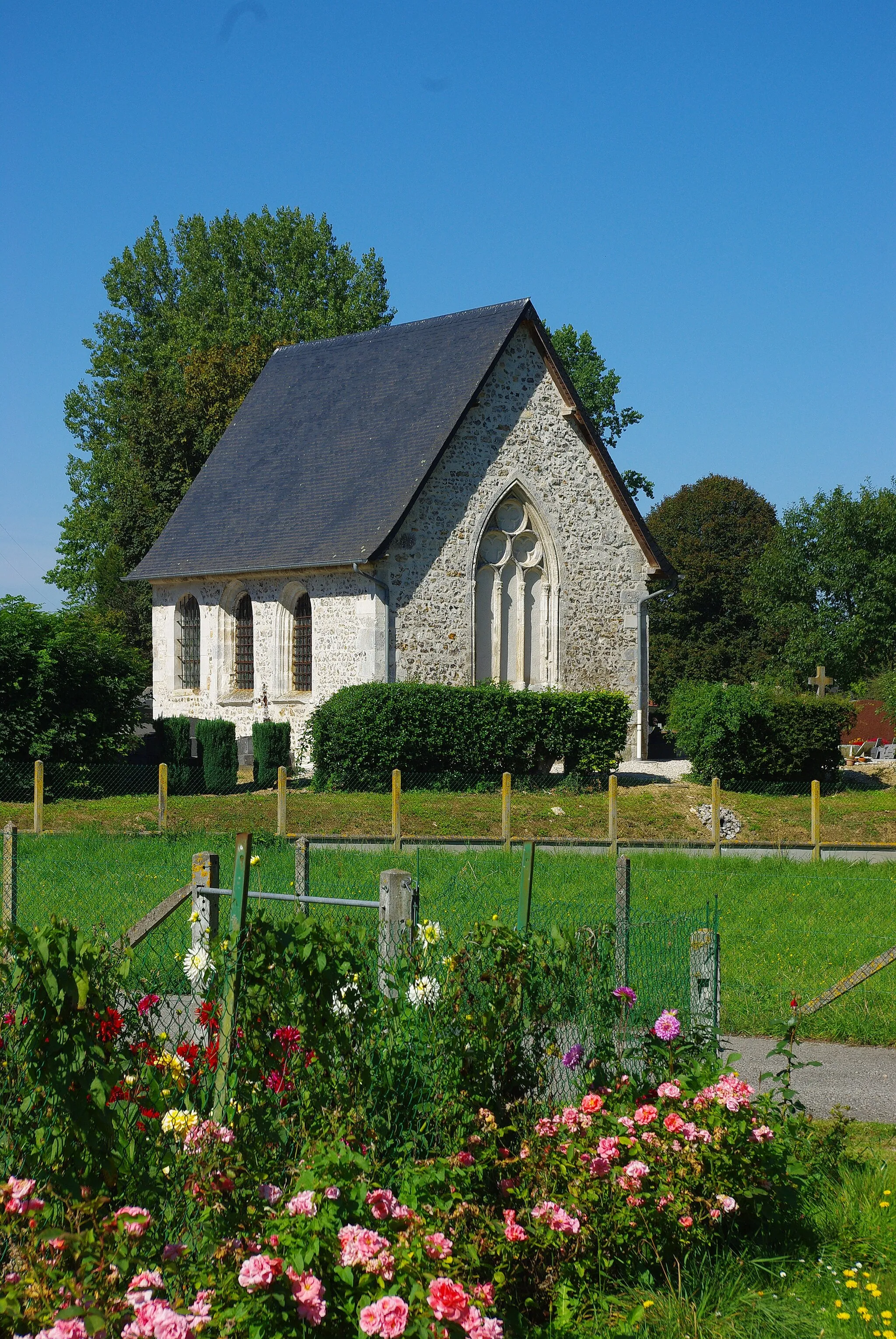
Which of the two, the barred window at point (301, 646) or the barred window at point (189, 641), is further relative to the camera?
the barred window at point (189, 641)

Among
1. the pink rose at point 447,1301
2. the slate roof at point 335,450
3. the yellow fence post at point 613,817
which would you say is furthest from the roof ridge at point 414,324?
the pink rose at point 447,1301

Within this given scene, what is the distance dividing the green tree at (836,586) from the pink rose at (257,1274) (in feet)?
147

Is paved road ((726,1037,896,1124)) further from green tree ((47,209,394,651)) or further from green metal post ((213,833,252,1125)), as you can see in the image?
green tree ((47,209,394,651))

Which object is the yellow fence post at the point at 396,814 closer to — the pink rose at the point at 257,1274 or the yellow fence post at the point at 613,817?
the yellow fence post at the point at 613,817

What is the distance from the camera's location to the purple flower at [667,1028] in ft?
17.3

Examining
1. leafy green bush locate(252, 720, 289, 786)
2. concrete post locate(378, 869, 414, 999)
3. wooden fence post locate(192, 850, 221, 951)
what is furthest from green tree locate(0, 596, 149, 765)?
concrete post locate(378, 869, 414, 999)

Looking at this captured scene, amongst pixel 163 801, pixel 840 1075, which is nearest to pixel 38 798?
pixel 163 801

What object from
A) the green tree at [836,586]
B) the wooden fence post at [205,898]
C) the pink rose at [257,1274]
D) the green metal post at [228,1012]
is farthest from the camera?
the green tree at [836,586]

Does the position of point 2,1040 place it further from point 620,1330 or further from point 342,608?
point 342,608

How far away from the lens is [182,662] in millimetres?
30141

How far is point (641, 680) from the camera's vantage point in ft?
94.7

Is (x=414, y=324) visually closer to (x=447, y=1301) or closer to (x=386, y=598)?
(x=386, y=598)

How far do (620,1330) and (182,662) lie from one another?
27.1m

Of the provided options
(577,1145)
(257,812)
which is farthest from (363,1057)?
(257,812)
